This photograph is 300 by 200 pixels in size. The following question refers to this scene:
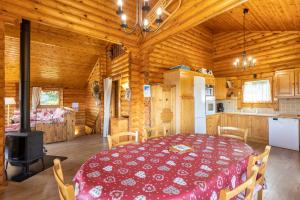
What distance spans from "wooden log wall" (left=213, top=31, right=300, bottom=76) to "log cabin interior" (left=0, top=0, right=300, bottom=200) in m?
0.03

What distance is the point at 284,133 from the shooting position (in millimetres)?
4594

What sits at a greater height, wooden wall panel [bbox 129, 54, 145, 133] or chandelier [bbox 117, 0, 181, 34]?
chandelier [bbox 117, 0, 181, 34]

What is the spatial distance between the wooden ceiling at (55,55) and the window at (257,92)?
5.61 metres

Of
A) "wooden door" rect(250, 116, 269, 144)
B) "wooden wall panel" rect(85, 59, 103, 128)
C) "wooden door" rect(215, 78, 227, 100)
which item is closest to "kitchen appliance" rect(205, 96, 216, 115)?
"wooden door" rect(215, 78, 227, 100)

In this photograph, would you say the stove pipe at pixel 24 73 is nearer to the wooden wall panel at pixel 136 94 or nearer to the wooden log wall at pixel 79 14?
the wooden log wall at pixel 79 14

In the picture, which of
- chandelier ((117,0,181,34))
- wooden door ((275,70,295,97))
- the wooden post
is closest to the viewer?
chandelier ((117,0,181,34))

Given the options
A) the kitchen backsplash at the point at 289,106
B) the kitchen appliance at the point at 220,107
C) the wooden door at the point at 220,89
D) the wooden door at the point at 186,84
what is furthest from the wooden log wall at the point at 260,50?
the wooden door at the point at 186,84

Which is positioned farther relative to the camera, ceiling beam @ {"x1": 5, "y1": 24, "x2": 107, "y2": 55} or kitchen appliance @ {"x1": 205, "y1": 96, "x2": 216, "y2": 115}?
kitchen appliance @ {"x1": 205, "y1": 96, "x2": 216, "y2": 115}

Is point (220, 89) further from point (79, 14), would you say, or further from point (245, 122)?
point (79, 14)

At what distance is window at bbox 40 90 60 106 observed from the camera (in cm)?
752

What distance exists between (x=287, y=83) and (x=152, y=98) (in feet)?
12.8

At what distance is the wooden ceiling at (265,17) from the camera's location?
3.35 meters

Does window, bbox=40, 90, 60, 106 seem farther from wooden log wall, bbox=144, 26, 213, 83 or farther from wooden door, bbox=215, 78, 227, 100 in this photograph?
wooden door, bbox=215, 78, 227, 100

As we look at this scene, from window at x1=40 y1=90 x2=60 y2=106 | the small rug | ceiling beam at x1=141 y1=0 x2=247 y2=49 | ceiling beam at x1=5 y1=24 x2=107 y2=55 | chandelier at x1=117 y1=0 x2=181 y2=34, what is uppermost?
ceiling beam at x1=5 y1=24 x2=107 y2=55
